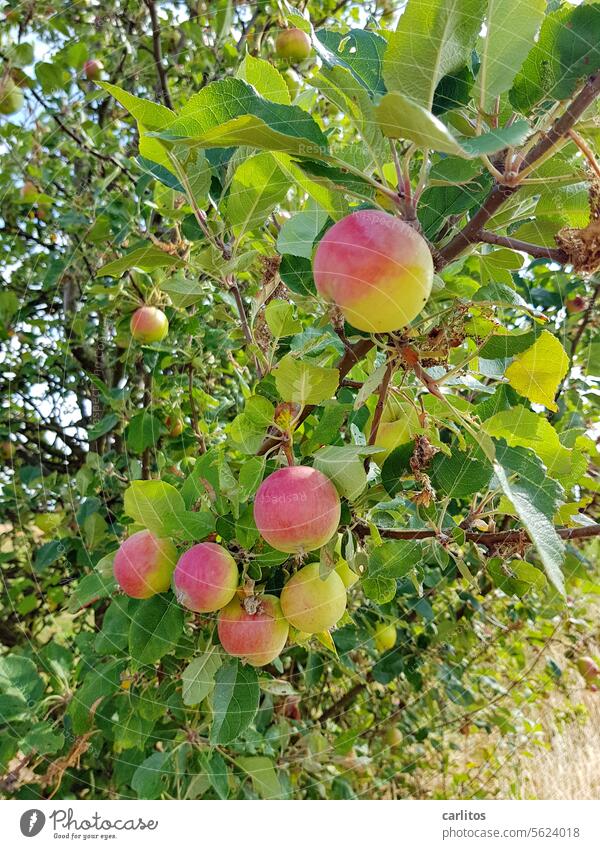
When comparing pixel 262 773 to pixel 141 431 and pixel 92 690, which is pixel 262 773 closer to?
pixel 92 690

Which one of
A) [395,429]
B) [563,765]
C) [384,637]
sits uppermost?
[395,429]

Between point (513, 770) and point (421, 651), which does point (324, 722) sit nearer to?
point (421, 651)

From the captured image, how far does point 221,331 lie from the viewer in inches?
32.4

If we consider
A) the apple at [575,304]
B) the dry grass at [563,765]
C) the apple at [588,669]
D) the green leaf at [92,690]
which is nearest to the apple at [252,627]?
the green leaf at [92,690]

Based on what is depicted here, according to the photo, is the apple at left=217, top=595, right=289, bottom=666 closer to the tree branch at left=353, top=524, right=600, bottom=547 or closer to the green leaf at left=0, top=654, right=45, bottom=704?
the tree branch at left=353, top=524, right=600, bottom=547

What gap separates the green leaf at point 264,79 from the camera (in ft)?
1.48

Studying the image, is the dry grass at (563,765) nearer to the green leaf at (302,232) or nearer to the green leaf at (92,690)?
the green leaf at (92,690)

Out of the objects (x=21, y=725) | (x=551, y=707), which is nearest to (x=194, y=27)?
(x=21, y=725)

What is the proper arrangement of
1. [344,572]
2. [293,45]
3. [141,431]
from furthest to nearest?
1. [293,45]
2. [141,431]
3. [344,572]

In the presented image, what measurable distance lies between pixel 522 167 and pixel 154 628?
40 centimetres

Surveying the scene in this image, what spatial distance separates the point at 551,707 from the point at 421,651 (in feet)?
2.27

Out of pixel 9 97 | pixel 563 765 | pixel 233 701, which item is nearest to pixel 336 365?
pixel 233 701

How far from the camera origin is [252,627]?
44 centimetres

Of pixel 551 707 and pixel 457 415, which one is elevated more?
pixel 457 415
